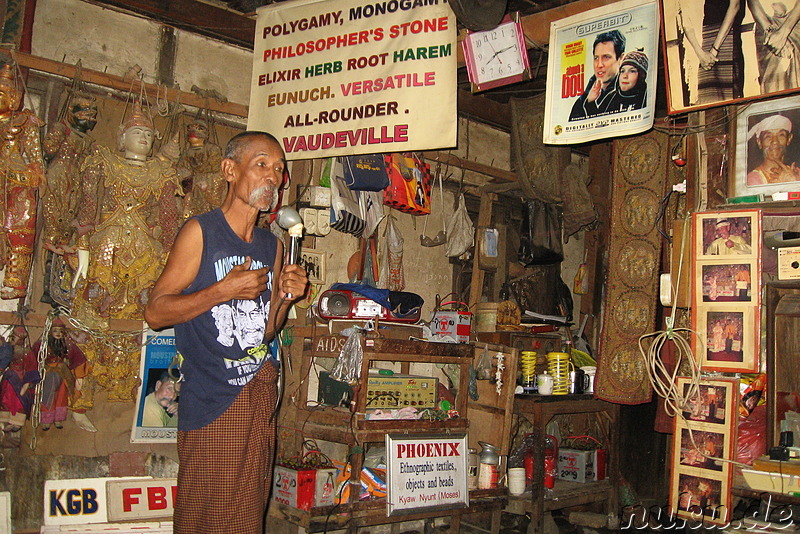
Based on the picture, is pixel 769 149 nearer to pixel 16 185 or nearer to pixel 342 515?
pixel 342 515

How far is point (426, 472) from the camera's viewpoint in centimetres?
528

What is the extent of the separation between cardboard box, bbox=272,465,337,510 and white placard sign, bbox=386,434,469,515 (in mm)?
481

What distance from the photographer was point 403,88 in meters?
4.48

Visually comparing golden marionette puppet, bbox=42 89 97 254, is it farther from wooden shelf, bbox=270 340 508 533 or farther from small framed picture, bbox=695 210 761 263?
small framed picture, bbox=695 210 761 263

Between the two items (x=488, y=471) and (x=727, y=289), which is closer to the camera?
(x=727, y=289)

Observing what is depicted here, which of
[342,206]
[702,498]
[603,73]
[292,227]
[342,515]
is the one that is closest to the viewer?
[292,227]

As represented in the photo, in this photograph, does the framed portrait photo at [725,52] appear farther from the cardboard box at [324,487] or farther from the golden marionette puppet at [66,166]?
the golden marionette puppet at [66,166]

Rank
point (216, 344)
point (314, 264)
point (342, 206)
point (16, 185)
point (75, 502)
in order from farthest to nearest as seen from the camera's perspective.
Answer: point (314, 264) < point (342, 206) < point (16, 185) < point (75, 502) < point (216, 344)

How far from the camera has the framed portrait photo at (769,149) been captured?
4.13m

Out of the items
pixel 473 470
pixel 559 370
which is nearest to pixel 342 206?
pixel 473 470

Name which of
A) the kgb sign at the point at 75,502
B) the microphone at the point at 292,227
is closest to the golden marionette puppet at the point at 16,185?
the kgb sign at the point at 75,502

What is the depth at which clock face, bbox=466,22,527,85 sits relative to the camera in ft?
15.5

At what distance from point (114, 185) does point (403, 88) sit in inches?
90.6

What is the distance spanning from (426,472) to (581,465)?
2274mm
